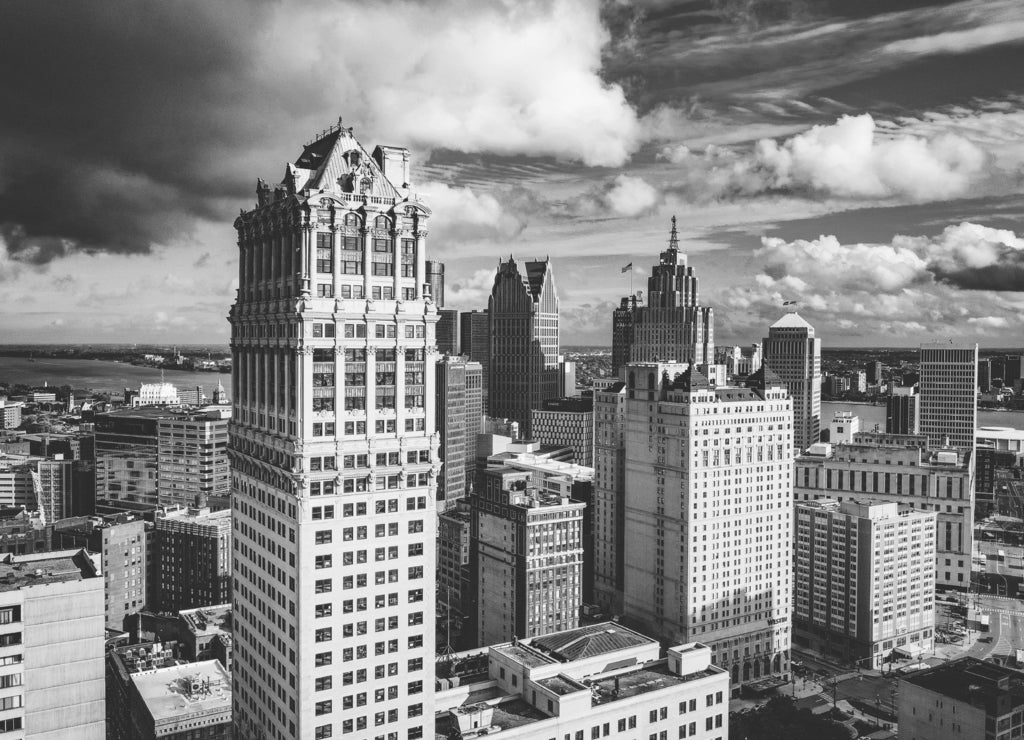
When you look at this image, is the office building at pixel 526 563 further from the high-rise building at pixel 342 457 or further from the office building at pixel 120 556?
the high-rise building at pixel 342 457

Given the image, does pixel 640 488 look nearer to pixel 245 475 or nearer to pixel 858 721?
pixel 858 721

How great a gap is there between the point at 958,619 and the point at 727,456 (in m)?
62.4

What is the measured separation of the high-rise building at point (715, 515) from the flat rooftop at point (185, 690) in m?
68.2

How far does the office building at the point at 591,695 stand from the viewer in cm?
7856

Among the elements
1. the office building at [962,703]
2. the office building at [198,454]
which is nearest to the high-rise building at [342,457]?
the office building at [962,703]

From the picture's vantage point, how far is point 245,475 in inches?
2653

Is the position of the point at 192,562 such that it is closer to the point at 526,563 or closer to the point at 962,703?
the point at 526,563

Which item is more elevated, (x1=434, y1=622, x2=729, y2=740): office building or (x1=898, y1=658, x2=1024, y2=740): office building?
(x1=434, y1=622, x2=729, y2=740): office building

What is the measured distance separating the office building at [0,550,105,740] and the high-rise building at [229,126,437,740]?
1199 centimetres

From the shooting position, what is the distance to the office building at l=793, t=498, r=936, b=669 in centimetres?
14700

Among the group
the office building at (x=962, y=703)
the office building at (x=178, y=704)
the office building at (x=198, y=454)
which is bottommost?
the office building at (x=178, y=704)

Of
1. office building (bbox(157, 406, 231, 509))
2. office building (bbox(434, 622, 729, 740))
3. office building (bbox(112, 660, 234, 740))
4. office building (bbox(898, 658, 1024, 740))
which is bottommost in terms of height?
office building (bbox(112, 660, 234, 740))

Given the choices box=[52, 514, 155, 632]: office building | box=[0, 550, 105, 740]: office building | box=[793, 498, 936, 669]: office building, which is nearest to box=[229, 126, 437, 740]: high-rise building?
box=[0, 550, 105, 740]: office building

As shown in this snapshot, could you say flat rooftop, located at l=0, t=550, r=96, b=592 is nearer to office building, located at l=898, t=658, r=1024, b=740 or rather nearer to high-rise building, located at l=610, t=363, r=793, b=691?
office building, located at l=898, t=658, r=1024, b=740
